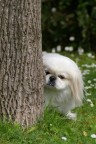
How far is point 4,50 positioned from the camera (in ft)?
15.9

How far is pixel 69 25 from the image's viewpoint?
32.4ft

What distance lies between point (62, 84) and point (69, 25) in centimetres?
448

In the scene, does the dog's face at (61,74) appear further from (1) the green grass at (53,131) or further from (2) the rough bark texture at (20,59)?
(2) the rough bark texture at (20,59)

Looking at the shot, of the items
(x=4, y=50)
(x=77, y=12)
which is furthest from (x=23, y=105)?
(x=77, y=12)

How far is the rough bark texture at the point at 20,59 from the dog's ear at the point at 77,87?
0.60 meters

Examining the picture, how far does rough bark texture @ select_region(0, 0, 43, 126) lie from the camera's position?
4801 millimetres

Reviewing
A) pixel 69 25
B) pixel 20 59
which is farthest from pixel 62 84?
pixel 69 25

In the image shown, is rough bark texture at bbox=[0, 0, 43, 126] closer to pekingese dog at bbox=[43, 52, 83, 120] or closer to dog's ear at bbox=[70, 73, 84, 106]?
pekingese dog at bbox=[43, 52, 83, 120]

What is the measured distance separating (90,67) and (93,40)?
66.6 inches

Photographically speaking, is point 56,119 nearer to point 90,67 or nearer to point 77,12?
point 90,67

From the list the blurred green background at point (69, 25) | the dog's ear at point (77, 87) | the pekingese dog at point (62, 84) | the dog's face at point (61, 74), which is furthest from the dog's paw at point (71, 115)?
the blurred green background at point (69, 25)

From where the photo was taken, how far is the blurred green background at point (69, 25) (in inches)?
381

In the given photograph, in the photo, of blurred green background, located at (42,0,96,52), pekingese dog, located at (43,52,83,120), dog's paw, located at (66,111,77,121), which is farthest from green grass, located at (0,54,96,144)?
blurred green background, located at (42,0,96,52)

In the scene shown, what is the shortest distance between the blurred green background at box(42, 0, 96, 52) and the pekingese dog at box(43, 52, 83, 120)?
13.5ft
